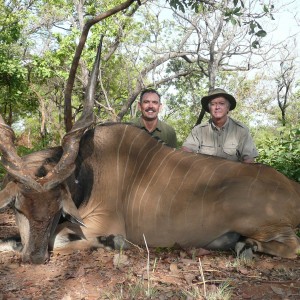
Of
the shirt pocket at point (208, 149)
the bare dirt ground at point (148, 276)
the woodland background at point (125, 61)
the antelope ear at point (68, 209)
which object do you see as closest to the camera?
the bare dirt ground at point (148, 276)

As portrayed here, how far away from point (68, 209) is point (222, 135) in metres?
2.02

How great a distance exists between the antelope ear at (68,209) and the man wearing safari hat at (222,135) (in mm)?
1687

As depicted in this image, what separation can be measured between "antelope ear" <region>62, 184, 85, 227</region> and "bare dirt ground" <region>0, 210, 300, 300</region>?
26 centimetres

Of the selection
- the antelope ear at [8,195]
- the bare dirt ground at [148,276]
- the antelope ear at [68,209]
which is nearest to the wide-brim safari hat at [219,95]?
the bare dirt ground at [148,276]

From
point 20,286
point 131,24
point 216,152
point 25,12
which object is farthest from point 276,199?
point 25,12

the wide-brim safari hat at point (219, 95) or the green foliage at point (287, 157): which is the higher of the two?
the wide-brim safari hat at point (219, 95)

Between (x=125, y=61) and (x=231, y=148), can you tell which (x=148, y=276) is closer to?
(x=231, y=148)

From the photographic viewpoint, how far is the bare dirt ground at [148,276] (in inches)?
86.6

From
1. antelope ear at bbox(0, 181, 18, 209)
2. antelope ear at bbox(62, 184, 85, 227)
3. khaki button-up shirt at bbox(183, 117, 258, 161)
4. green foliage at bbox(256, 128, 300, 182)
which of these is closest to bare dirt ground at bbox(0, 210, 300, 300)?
antelope ear at bbox(62, 184, 85, 227)

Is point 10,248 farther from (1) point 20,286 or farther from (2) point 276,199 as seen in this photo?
(2) point 276,199

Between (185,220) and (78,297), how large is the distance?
123 centimetres

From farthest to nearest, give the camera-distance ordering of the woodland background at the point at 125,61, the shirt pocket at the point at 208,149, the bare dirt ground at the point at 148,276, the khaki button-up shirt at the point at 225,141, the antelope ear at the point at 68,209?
the woodland background at the point at 125,61 < the shirt pocket at the point at 208,149 < the khaki button-up shirt at the point at 225,141 < the antelope ear at the point at 68,209 < the bare dirt ground at the point at 148,276

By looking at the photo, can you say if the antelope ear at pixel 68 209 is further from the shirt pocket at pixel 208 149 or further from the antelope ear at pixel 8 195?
the shirt pocket at pixel 208 149

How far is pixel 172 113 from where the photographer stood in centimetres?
1911
